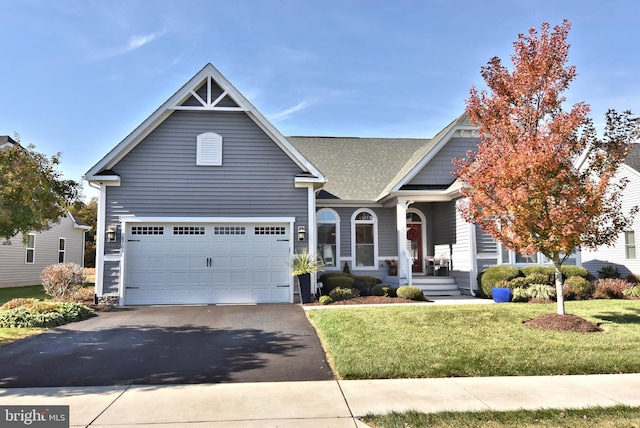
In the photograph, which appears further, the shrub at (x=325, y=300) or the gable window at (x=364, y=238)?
the gable window at (x=364, y=238)

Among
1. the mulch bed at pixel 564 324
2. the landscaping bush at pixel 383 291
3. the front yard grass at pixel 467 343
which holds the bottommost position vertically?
the front yard grass at pixel 467 343

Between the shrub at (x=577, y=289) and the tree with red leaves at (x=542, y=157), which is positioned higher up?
the tree with red leaves at (x=542, y=157)

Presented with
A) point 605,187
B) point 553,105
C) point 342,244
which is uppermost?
point 553,105

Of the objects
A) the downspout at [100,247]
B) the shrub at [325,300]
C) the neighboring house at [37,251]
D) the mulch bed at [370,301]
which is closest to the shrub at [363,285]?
the mulch bed at [370,301]

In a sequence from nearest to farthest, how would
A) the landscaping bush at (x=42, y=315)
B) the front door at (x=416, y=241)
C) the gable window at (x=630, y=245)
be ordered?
the landscaping bush at (x=42, y=315)
the front door at (x=416, y=241)
the gable window at (x=630, y=245)

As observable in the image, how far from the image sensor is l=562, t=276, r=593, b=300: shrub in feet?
46.6

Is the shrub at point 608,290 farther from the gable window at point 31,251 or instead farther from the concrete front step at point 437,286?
the gable window at point 31,251

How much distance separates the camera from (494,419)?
4801 millimetres

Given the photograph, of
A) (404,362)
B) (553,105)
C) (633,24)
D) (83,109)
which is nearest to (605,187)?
(553,105)

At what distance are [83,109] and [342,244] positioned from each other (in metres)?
10.0

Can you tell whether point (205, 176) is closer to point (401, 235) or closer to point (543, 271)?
point (401, 235)

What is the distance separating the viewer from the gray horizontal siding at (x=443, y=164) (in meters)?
17.1

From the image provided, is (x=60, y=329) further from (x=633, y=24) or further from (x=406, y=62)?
(x=633, y=24)

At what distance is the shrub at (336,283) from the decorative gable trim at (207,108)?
340 centimetres
